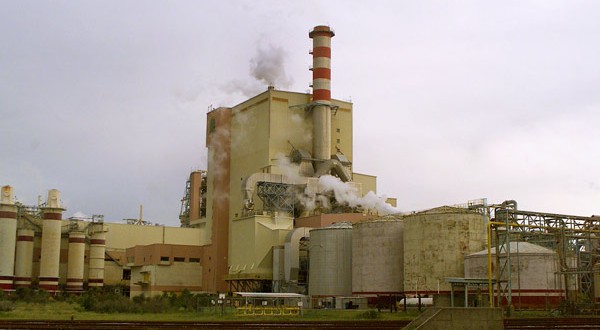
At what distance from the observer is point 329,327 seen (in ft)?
105

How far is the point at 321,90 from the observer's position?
85.6 metres

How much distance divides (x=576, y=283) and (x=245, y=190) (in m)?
40.8

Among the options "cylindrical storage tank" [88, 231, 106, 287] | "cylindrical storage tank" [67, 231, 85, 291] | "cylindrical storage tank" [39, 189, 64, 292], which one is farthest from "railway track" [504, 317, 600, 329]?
"cylindrical storage tank" [88, 231, 106, 287]

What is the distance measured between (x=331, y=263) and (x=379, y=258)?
284 inches

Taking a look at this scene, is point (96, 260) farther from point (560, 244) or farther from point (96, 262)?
point (560, 244)

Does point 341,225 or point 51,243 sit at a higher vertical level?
point 341,225

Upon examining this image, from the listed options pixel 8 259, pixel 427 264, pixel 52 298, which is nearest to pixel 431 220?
pixel 427 264

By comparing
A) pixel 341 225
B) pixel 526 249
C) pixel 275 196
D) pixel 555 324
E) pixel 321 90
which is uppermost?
pixel 321 90

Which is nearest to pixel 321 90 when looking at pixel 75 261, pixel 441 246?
pixel 441 246

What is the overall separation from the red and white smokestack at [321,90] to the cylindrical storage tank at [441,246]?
28.5 metres

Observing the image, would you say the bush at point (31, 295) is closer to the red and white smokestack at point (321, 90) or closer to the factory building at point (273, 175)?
the factory building at point (273, 175)

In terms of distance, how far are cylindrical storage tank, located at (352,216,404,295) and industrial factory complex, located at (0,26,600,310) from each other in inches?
3.4

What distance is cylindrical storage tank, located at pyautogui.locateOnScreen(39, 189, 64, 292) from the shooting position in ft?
282

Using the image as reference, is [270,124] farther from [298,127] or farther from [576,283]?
[576,283]
